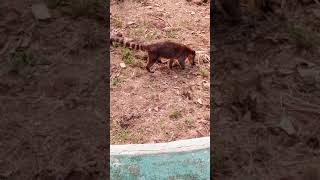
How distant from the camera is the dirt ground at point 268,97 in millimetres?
4832

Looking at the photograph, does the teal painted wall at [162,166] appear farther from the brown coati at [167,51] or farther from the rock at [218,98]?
the brown coati at [167,51]

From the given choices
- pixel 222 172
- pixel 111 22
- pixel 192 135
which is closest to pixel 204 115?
pixel 192 135

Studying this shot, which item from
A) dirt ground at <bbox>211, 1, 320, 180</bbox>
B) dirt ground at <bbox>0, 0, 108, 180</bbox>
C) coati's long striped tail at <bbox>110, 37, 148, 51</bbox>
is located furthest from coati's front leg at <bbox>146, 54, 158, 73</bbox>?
dirt ground at <bbox>211, 1, 320, 180</bbox>

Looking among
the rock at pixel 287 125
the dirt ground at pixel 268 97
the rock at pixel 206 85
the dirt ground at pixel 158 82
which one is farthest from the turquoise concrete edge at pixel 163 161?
the rock at pixel 206 85

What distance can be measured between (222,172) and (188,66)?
75.2 inches

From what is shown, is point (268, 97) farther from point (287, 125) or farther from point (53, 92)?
point (53, 92)

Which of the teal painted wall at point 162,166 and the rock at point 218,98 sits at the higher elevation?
the rock at point 218,98

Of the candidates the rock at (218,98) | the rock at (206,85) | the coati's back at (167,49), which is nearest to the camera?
the rock at (218,98)

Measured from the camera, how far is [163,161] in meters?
4.72

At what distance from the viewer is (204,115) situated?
5.61 m

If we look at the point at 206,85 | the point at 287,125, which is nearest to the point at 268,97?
the point at 287,125

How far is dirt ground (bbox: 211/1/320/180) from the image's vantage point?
15.9 ft

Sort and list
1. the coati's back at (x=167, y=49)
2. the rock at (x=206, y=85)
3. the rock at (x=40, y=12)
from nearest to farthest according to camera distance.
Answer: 1. the rock at (x=206, y=85)
2. the coati's back at (x=167, y=49)
3. the rock at (x=40, y=12)

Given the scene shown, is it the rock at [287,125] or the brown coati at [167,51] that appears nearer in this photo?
the rock at [287,125]
